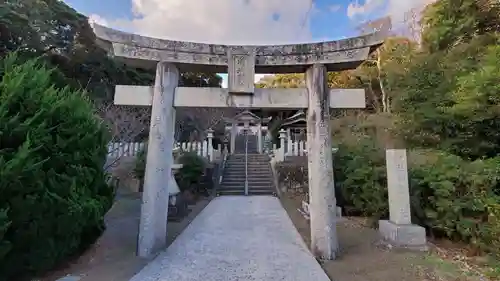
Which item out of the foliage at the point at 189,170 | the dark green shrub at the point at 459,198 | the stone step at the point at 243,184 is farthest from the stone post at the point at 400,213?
the stone step at the point at 243,184

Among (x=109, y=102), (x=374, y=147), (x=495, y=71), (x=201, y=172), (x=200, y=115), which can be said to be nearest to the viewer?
(x=495, y=71)

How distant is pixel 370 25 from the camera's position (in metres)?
22.5

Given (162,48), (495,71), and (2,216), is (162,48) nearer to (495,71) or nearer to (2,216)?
(2,216)

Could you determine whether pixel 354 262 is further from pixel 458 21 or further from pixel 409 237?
pixel 458 21

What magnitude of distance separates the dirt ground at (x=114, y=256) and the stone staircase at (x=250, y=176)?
21.4 feet

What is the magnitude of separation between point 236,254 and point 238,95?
2.81 metres

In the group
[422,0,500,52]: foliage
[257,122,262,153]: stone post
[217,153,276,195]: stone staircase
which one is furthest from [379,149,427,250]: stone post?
[257,122,262,153]: stone post

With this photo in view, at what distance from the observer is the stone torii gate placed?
17.4ft

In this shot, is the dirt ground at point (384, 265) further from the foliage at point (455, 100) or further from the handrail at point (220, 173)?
the handrail at point (220, 173)

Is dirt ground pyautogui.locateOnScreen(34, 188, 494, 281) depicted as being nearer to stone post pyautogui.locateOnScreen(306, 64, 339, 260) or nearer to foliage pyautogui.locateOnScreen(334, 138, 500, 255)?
stone post pyautogui.locateOnScreen(306, 64, 339, 260)

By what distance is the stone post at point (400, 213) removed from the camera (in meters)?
5.87

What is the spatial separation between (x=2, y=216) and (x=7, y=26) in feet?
39.6

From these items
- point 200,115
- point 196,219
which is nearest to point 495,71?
point 196,219

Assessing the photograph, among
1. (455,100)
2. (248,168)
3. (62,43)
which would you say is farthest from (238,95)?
(62,43)
